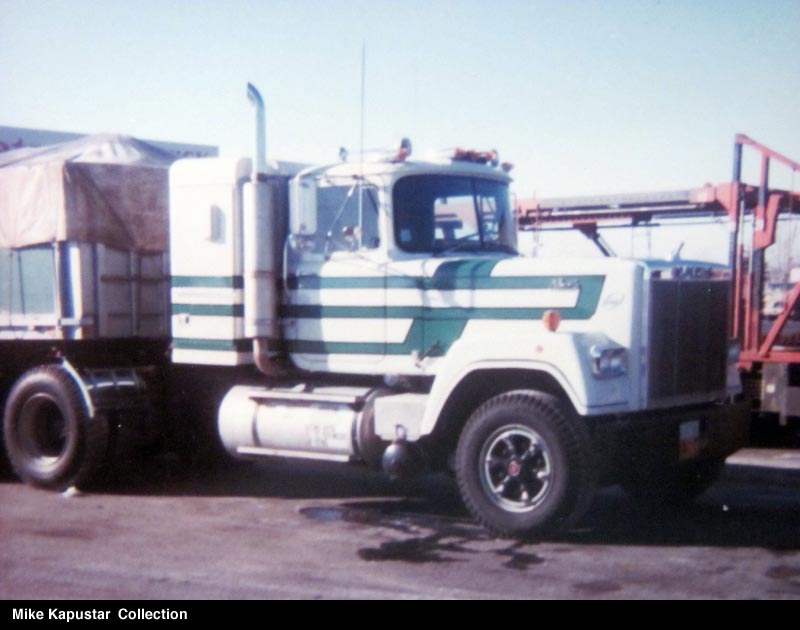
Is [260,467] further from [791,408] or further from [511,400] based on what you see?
[791,408]

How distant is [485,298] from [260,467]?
416 centimetres

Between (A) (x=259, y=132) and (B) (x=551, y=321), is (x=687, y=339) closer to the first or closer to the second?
(B) (x=551, y=321)

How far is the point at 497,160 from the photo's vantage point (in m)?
9.32

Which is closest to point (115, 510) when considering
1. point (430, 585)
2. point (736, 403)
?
point (430, 585)

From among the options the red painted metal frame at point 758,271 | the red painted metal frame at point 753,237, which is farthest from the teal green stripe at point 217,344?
the red painted metal frame at point 758,271

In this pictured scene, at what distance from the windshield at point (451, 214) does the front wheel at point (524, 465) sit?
5.56ft

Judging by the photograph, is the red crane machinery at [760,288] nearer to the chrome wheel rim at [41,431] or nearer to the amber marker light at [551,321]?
the amber marker light at [551,321]

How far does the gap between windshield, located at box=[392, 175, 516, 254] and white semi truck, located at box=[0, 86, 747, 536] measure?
0.02 metres

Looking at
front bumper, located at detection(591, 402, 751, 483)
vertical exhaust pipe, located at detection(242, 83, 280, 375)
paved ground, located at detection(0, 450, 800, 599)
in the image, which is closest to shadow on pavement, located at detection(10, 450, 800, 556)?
paved ground, located at detection(0, 450, 800, 599)

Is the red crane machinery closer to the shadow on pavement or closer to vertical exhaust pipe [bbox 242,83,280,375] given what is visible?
the shadow on pavement

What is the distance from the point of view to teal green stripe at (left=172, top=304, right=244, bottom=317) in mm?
9008

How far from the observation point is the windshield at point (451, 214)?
28.0ft

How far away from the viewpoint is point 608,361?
727 cm

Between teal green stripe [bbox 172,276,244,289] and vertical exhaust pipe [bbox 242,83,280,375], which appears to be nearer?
vertical exhaust pipe [bbox 242,83,280,375]
